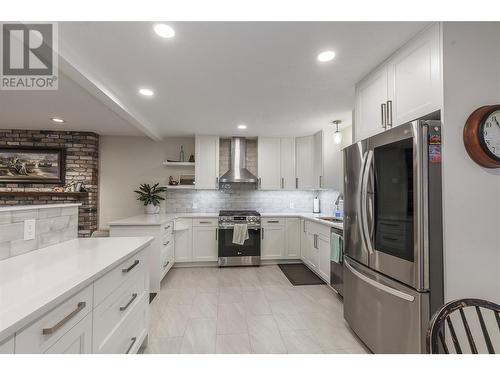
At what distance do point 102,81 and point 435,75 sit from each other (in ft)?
8.79

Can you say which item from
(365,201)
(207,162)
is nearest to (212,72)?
(365,201)

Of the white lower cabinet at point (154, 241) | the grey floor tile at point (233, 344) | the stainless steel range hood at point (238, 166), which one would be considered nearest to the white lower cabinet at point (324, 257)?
the grey floor tile at point (233, 344)

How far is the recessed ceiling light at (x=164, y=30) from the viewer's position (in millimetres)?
1463

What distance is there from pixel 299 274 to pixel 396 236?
2.33m

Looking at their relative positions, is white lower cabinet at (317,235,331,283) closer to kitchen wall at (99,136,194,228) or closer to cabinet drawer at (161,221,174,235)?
cabinet drawer at (161,221,174,235)

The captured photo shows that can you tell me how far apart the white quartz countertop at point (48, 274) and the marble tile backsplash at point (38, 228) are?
49 mm

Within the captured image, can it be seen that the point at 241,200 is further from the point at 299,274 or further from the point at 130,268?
the point at 130,268

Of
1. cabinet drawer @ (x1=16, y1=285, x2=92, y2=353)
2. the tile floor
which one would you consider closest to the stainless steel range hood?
the tile floor

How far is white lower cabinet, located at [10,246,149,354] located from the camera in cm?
79

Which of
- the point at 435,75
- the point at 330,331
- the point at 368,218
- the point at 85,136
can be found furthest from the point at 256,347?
the point at 85,136

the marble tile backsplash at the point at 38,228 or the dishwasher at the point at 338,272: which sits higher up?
the marble tile backsplash at the point at 38,228

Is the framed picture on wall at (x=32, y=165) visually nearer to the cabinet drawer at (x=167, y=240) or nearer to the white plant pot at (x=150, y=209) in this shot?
the white plant pot at (x=150, y=209)

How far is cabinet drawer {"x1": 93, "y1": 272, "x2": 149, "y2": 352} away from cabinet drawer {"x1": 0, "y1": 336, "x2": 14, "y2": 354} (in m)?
0.47

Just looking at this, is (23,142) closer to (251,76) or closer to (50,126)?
(50,126)
